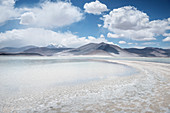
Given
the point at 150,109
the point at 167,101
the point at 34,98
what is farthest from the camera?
the point at 34,98

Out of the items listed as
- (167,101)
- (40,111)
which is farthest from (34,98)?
(167,101)

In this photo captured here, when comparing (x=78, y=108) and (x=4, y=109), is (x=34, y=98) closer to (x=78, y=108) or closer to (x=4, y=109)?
(x=4, y=109)

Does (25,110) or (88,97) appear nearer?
(25,110)

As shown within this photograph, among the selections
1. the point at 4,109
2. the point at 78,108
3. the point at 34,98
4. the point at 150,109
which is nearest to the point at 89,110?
the point at 78,108

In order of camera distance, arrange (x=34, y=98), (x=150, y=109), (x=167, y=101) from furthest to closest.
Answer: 1. (x=34, y=98)
2. (x=167, y=101)
3. (x=150, y=109)

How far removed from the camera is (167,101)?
17.8ft

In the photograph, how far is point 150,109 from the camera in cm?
471

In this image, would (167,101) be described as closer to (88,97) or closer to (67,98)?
(88,97)

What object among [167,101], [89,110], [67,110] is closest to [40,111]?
[67,110]

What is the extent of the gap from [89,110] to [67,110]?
92cm

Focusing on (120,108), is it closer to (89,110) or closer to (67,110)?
(89,110)

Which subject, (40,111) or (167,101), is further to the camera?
(167,101)

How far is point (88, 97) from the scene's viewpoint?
6316mm

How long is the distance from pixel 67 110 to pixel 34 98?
2347 mm
